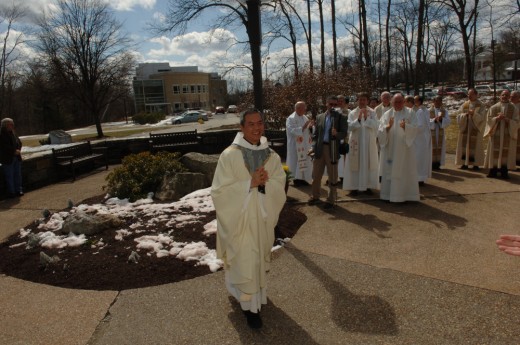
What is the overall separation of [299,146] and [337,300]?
5.29 metres

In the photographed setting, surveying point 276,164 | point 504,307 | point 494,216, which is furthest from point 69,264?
point 494,216

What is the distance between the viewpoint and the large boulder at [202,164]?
8.97 meters

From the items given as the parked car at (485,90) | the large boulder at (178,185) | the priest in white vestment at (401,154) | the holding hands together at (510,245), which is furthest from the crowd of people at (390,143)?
the parked car at (485,90)

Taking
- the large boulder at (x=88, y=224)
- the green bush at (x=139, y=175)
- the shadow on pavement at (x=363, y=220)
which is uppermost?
the green bush at (x=139, y=175)

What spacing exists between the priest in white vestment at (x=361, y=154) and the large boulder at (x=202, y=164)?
10.0ft

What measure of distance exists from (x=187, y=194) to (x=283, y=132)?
17.5ft

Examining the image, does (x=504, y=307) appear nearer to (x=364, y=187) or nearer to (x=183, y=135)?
(x=364, y=187)

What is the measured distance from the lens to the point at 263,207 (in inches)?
143

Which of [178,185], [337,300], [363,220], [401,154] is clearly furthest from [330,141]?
[337,300]

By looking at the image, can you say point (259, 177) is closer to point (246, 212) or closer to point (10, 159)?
point (246, 212)

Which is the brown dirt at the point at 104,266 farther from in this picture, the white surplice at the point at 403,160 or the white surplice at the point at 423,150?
the white surplice at the point at 423,150

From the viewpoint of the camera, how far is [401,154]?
7.06 meters

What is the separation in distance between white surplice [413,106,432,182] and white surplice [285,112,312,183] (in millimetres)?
2391

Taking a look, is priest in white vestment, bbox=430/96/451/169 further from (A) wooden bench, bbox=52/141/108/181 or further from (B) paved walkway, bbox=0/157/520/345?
(A) wooden bench, bbox=52/141/108/181
